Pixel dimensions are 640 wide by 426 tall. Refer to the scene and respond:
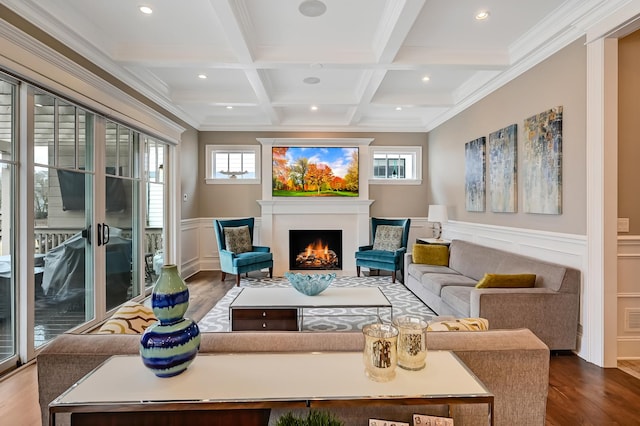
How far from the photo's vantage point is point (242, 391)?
1.03 m

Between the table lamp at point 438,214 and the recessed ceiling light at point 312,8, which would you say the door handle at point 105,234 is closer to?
the recessed ceiling light at point 312,8

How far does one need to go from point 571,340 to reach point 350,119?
4.46 m

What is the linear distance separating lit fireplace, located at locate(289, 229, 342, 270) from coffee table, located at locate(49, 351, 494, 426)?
209 inches

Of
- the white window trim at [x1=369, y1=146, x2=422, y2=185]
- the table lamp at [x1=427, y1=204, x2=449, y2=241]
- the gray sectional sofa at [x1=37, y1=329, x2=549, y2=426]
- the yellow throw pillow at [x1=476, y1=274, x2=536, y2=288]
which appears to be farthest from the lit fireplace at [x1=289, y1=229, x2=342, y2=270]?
the gray sectional sofa at [x1=37, y1=329, x2=549, y2=426]

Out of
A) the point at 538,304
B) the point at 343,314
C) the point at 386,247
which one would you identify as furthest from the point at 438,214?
the point at 538,304

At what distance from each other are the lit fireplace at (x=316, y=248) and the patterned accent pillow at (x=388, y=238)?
2.63 ft

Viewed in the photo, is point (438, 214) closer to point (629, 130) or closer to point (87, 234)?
point (629, 130)

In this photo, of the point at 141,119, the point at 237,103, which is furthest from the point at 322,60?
the point at 141,119

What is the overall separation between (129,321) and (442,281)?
3.10 metres

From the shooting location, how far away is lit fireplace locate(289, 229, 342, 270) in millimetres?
6492

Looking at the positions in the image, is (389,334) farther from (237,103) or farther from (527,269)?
(237,103)

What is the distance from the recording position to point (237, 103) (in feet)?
16.5

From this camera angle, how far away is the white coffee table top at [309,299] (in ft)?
10.0

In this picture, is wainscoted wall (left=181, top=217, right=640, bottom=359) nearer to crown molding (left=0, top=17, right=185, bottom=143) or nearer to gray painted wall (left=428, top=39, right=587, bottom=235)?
gray painted wall (left=428, top=39, right=587, bottom=235)
